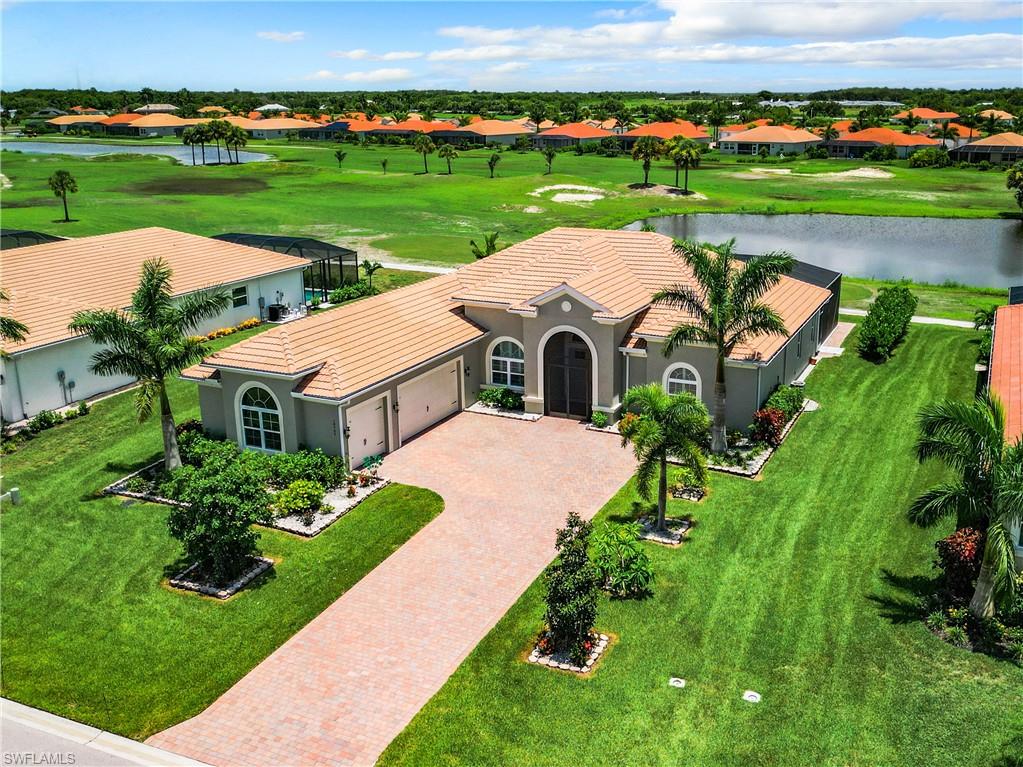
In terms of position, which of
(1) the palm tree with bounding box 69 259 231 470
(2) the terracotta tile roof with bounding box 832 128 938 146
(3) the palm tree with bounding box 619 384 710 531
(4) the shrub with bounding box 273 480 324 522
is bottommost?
(4) the shrub with bounding box 273 480 324 522

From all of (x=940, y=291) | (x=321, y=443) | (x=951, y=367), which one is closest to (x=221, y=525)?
(x=321, y=443)

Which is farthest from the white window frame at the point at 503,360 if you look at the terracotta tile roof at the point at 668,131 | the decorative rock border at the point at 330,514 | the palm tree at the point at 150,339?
the terracotta tile roof at the point at 668,131

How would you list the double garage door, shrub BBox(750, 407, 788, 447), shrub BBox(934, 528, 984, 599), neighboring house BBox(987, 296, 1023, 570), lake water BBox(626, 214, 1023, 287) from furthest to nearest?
lake water BBox(626, 214, 1023, 287) → shrub BBox(750, 407, 788, 447) → the double garage door → neighboring house BBox(987, 296, 1023, 570) → shrub BBox(934, 528, 984, 599)

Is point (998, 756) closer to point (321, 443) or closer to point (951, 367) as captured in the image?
point (321, 443)

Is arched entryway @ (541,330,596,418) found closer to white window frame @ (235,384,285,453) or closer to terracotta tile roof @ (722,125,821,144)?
white window frame @ (235,384,285,453)

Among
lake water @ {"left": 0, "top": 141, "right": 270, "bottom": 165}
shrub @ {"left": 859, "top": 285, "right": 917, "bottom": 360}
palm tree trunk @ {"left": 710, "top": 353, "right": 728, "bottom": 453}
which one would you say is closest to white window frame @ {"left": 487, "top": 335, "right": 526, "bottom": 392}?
palm tree trunk @ {"left": 710, "top": 353, "right": 728, "bottom": 453}
